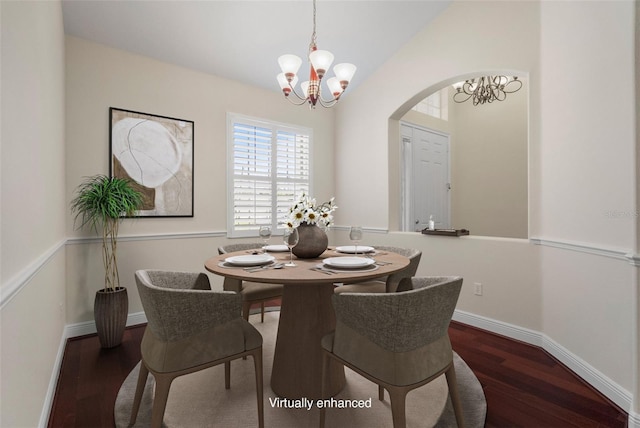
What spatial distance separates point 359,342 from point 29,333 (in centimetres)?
146

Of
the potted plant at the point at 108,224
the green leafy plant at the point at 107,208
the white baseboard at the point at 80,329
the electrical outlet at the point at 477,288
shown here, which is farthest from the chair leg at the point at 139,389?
the electrical outlet at the point at 477,288

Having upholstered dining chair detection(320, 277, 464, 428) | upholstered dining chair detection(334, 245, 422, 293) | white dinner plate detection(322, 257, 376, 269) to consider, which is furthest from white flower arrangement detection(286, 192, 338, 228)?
upholstered dining chair detection(320, 277, 464, 428)

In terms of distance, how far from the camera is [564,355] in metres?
2.28

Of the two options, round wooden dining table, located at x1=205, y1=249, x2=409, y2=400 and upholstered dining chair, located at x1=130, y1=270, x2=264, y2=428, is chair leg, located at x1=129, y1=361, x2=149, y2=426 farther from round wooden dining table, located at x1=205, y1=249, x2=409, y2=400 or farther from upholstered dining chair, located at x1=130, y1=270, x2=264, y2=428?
round wooden dining table, located at x1=205, y1=249, x2=409, y2=400

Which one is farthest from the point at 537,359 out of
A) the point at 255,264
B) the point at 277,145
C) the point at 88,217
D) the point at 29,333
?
the point at 88,217

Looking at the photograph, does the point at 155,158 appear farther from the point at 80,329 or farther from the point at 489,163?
the point at 489,163

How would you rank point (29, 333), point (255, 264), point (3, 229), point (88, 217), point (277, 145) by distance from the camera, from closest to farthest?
1. point (3, 229)
2. point (29, 333)
3. point (255, 264)
4. point (88, 217)
5. point (277, 145)

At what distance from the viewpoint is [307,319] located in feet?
6.10

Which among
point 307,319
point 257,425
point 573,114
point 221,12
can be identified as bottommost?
point 257,425

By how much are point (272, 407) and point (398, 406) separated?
2.88 feet

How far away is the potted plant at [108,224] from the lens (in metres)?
2.55

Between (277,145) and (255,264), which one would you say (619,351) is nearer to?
(255,264)

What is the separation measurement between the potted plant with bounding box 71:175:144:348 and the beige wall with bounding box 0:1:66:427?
378 mm

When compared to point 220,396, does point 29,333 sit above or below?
above
